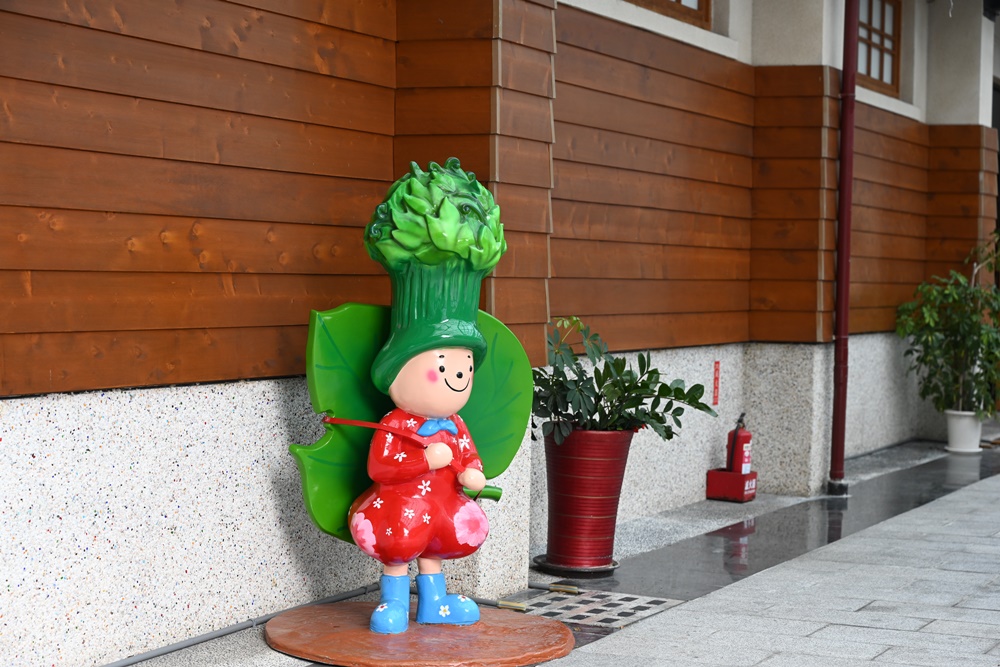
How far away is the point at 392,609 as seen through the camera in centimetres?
462

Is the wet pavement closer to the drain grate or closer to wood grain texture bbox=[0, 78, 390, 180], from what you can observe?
the drain grate

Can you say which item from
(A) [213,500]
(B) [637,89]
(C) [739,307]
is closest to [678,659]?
(A) [213,500]

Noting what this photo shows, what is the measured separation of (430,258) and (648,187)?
10.7 ft

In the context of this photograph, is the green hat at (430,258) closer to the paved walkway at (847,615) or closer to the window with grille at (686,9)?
the paved walkway at (847,615)

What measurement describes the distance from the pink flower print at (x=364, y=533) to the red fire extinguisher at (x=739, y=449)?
3920mm

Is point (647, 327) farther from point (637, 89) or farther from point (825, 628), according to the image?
point (825, 628)

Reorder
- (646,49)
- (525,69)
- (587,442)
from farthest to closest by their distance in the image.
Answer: (646,49) → (587,442) → (525,69)

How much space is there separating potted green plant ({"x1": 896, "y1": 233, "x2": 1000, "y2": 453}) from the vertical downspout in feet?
6.62

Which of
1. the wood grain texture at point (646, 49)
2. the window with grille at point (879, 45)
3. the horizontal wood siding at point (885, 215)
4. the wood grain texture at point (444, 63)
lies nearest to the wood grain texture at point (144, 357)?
the wood grain texture at point (444, 63)

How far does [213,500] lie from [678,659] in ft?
5.50

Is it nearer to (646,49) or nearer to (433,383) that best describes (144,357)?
(433,383)

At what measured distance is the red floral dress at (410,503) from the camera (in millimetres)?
4531

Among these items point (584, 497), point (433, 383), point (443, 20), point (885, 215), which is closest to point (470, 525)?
point (433, 383)

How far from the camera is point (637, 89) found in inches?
291
